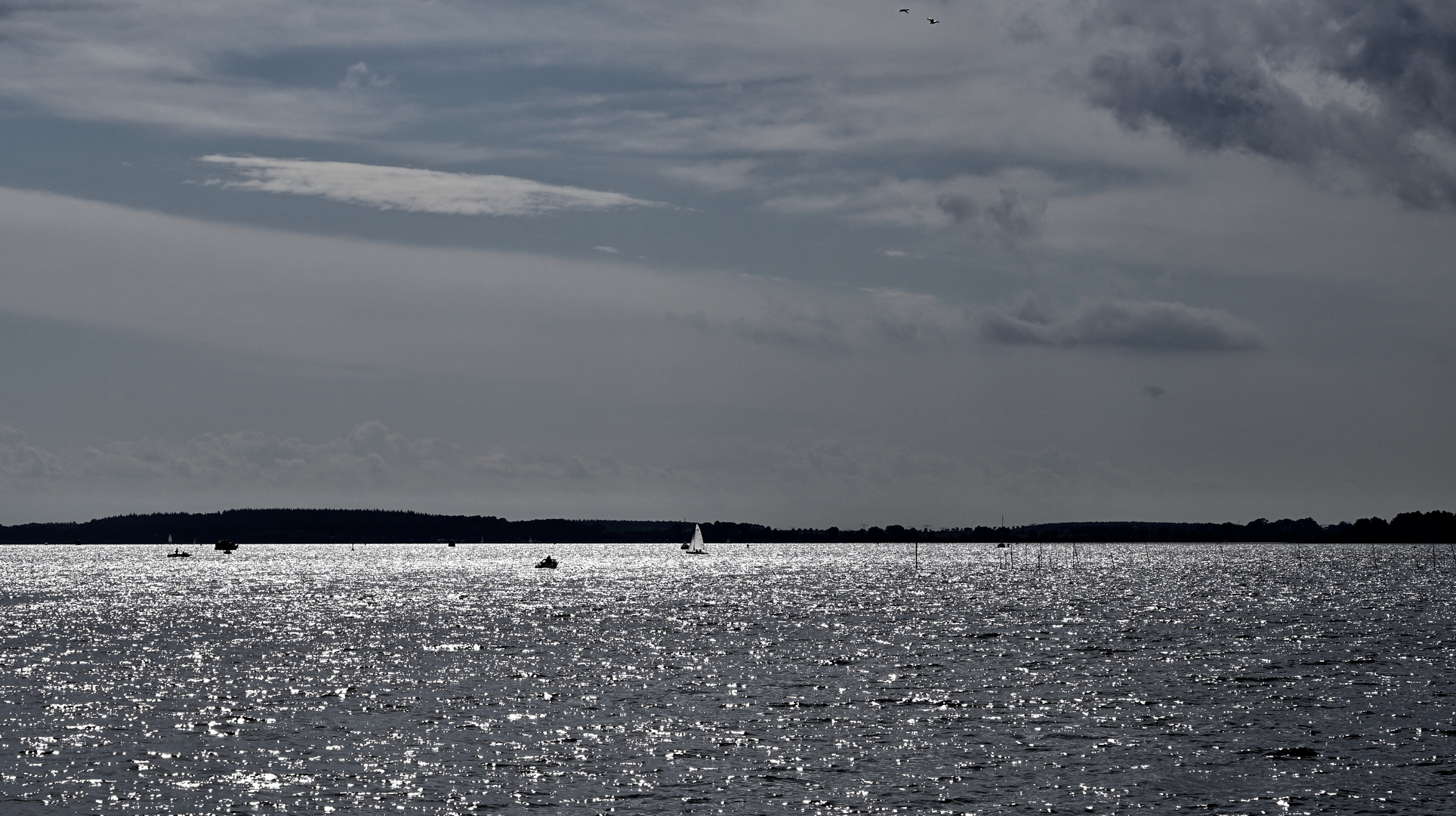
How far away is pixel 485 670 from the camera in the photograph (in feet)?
265

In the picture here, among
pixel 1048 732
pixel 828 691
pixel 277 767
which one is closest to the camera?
pixel 277 767

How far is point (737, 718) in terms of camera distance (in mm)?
59344

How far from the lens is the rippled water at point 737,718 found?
142ft

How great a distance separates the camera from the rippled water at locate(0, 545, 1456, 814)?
4341 cm

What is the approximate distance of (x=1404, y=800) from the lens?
42156 millimetres

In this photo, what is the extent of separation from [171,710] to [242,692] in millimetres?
8148

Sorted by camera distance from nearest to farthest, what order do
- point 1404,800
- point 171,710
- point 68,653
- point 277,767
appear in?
point 1404,800, point 277,767, point 171,710, point 68,653

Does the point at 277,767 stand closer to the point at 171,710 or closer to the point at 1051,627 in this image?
the point at 171,710

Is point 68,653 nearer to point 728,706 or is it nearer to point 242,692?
point 242,692

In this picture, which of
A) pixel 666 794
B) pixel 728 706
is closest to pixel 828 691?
pixel 728 706

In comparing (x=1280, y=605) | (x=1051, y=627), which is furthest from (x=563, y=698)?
(x=1280, y=605)

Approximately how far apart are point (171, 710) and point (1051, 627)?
7462cm

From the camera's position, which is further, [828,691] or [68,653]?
[68,653]

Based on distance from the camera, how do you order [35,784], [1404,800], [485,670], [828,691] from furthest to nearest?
[485,670], [828,691], [35,784], [1404,800]
